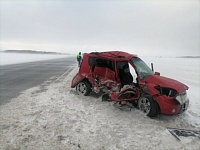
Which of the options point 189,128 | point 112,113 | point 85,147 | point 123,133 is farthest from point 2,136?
point 189,128

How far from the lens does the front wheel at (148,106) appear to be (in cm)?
626

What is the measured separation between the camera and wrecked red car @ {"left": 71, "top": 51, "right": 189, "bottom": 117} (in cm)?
621

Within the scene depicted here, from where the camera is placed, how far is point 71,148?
4.33 m

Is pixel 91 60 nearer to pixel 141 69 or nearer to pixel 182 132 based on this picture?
pixel 141 69

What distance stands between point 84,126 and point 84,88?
11.9 feet

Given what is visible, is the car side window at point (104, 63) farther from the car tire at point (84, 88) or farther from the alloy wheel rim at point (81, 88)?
the alloy wheel rim at point (81, 88)

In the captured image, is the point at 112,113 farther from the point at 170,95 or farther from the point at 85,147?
the point at 85,147

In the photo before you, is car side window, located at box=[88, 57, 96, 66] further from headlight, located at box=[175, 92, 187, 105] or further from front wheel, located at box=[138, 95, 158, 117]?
headlight, located at box=[175, 92, 187, 105]

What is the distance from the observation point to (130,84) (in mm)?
7766

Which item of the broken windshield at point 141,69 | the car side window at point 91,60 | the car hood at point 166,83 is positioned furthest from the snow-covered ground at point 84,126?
the car side window at point 91,60

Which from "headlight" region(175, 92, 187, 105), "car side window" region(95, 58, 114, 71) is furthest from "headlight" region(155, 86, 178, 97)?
"car side window" region(95, 58, 114, 71)

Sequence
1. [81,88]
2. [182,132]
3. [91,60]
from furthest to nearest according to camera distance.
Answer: [81,88], [91,60], [182,132]

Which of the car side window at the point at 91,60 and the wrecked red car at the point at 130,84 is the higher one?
the car side window at the point at 91,60

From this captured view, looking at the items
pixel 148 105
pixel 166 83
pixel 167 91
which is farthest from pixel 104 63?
pixel 167 91
